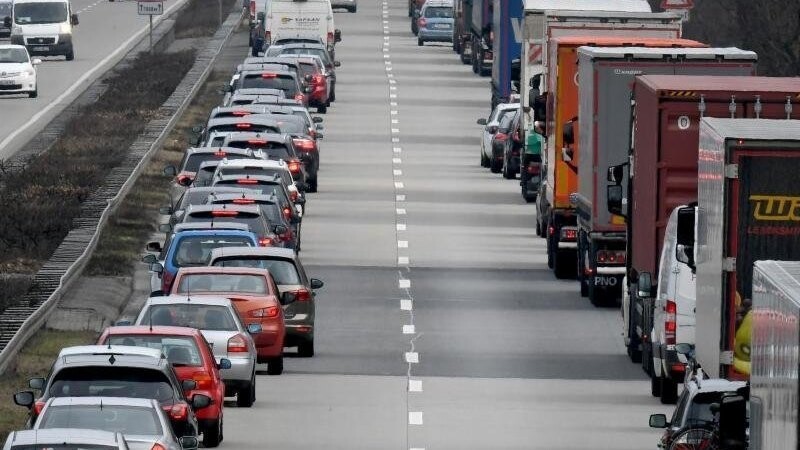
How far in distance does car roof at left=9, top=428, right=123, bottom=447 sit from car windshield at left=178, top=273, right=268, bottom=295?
11.0 metres

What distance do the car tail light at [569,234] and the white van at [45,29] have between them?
137 feet

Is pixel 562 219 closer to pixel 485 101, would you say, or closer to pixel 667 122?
pixel 667 122

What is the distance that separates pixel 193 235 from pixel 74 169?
17.2 metres

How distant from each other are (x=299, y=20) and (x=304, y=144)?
93.6 feet

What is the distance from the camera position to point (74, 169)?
48344mm

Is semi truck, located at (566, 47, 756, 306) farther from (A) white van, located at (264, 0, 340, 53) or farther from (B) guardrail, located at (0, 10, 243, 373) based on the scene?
(A) white van, located at (264, 0, 340, 53)

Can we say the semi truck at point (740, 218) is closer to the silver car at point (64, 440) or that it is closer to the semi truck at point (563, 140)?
the silver car at point (64, 440)

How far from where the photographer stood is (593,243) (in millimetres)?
33312

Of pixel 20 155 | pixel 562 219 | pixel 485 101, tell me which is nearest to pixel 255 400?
pixel 562 219

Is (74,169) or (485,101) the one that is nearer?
(74,169)

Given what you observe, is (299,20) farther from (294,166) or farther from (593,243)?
(593,243)

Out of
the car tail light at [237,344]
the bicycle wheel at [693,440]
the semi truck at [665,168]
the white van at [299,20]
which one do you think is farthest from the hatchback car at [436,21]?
the bicycle wheel at [693,440]

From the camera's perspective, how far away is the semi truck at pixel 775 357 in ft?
38.2

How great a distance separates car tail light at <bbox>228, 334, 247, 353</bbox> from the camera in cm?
2514
